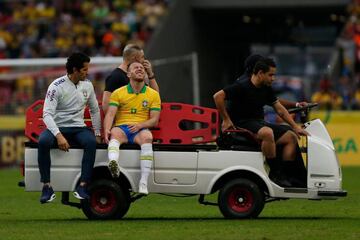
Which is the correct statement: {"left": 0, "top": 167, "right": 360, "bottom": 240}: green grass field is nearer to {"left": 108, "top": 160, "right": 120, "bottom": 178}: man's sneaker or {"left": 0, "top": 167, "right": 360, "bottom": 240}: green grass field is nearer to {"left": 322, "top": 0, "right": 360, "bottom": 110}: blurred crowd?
{"left": 108, "top": 160, "right": 120, "bottom": 178}: man's sneaker

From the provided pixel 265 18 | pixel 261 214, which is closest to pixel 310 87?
pixel 265 18

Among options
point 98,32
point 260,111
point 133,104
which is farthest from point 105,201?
point 98,32

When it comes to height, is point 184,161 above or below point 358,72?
below

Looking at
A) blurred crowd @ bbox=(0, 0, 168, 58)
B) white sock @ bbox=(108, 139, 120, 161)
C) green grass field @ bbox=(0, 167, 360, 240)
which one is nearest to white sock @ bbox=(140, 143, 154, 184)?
white sock @ bbox=(108, 139, 120, 161)

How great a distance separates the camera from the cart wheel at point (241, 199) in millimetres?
14117

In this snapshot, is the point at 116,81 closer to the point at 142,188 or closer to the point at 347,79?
the point at 142,188

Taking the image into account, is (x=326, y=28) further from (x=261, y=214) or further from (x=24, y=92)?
(x=261, y=214)

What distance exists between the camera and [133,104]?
1423 cm

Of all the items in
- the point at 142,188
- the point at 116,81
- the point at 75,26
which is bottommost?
the point at 142,188

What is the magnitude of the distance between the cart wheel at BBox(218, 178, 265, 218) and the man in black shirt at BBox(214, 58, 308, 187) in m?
0.34

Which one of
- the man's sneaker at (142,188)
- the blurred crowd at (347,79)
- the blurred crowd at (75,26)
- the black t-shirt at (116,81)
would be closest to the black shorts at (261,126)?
the man's sneaker at (142,188)

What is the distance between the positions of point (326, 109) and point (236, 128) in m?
16.8

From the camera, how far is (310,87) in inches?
1335

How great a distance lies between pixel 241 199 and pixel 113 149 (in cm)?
158
